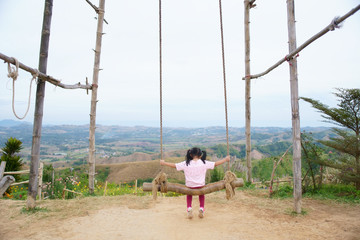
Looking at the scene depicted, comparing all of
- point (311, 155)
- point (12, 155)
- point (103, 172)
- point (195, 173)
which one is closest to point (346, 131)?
point (311, 155)

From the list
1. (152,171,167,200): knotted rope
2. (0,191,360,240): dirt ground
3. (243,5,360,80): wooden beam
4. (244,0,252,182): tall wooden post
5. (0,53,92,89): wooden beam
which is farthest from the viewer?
(244,0,252,182): tall wooden post

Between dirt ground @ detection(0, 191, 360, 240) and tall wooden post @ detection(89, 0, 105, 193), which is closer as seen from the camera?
dirt ground @ detection(0, 191, 360, 240)

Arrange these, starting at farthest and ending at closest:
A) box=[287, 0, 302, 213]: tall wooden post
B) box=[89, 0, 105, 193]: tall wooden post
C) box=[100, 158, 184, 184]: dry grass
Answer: box=[100, 158, 184, 184]: dry grass → box=[89, 0, 105, 193]: tall wooden post → box=[287, 0, 302, 213]: tall wooden post

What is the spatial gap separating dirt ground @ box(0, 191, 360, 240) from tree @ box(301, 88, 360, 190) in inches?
37.5

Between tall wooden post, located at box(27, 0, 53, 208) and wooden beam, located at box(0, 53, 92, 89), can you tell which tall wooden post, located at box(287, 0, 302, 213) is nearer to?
wooden beam, located at box(0, 53, 92, 89)

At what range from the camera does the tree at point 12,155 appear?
7.57 meters

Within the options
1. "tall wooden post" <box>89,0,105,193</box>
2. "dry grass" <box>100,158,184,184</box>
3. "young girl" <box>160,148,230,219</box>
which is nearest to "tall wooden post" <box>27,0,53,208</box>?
"tall wooden post" <box>89,0,105,193</box>

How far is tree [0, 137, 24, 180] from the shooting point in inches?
298

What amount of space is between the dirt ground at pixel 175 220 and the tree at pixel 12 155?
2.82 m

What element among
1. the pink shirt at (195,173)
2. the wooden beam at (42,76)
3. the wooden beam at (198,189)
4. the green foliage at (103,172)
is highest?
the wooden beam at (42,76)

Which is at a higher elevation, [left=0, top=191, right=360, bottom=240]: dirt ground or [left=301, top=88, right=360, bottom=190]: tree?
[left=301, top=88, right=360, bottom=190]: tree

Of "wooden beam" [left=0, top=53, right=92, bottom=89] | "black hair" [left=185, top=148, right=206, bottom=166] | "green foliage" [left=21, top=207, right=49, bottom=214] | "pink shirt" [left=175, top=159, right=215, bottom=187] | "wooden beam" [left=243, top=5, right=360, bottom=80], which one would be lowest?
"green foliage" [left=21, top=207, right=49, bottom=214]

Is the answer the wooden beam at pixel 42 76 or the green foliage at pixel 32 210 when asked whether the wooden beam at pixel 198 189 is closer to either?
the green foliage at pixel 32 210

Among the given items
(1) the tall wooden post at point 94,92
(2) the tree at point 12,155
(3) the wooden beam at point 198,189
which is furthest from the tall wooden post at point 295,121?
(2) the tree at point 12,155
